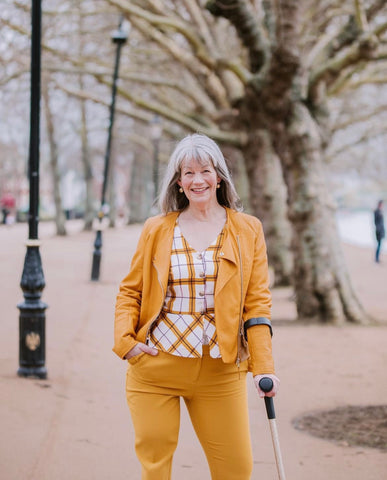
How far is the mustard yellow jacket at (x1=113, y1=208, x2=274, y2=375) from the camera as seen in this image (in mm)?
2949

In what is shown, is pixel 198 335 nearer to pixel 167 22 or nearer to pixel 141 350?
pixel 141 350

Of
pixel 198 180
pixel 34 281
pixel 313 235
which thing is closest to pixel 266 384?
pixel 198 180

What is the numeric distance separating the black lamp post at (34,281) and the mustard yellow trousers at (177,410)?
3.56 metres

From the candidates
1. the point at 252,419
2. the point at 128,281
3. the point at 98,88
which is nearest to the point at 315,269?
the point at 252,419

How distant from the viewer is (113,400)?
20.5 feet

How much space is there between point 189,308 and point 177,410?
42cm

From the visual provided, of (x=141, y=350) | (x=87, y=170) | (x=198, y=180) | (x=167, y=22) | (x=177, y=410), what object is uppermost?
(x=167, y=22)

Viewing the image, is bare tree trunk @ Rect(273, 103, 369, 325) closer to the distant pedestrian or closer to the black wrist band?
the black wrist band

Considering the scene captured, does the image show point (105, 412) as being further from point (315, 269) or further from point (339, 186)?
point (339, 186)

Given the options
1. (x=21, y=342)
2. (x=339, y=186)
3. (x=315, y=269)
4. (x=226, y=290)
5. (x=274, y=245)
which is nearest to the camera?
(x=226, y=290)

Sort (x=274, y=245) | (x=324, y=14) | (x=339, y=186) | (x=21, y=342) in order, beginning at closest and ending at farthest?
(x=21, y=342)
(x=274, y=245)
(x=324, y=14)
(x=339, y=186)

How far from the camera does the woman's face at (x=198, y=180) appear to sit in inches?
122

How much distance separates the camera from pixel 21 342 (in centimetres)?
644

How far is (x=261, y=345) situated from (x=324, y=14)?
51.2ft
